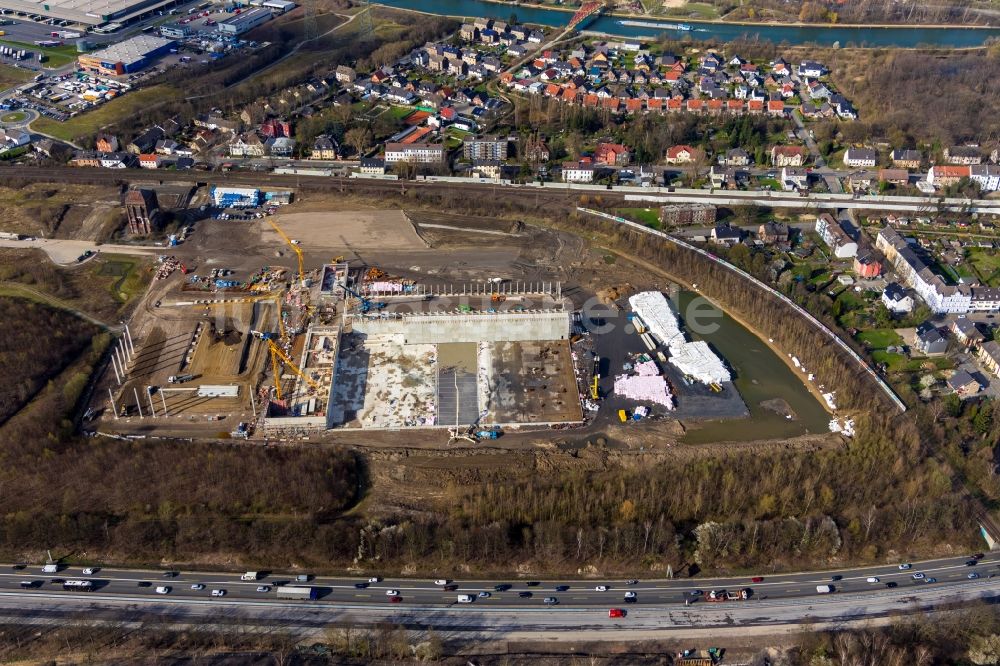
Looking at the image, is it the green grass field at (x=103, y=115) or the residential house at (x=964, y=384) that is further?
the green grass field at (x=103, y=115)

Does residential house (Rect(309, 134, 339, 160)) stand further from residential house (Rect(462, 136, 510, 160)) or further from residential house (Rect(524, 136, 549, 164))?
residential house (Rect(524, 136, 549, 164))

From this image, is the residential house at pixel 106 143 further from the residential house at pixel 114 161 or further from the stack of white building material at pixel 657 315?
the stack of white building material at pixel 657 315

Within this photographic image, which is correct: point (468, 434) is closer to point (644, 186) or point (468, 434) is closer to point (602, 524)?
point (602, 524)

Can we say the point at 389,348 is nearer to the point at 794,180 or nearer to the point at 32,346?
the point at 32,346

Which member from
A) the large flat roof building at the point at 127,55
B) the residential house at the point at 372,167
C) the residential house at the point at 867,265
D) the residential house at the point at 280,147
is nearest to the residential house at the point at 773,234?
the residential house at the point at 867,265

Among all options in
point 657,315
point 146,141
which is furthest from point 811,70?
point 146,141

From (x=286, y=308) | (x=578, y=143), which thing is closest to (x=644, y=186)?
(x=578, y=143)

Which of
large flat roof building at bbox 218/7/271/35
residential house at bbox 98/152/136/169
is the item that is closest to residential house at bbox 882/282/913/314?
residential house at bbox 98/152/136/169
